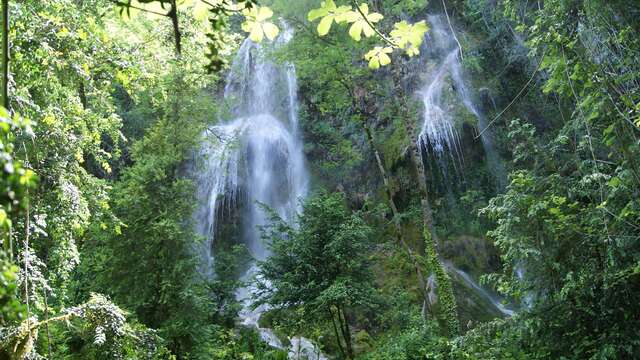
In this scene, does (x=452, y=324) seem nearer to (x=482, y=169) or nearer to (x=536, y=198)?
Answer: (x=536, y=198)

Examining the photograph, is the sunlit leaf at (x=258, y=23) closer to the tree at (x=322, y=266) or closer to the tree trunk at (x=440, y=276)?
the tree at (x=322, y=266)

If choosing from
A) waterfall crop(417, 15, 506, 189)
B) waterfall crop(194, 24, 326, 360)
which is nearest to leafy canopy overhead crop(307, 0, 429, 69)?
waterfall crop(417, 15, 506, 189)

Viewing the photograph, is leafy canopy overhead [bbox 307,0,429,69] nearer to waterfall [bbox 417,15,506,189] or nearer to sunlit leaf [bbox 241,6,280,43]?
sunlit leaf [bbox 241,6,280,43]

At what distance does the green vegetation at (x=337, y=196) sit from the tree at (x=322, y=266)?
0.03m

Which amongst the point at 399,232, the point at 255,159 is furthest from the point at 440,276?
the point at 255,159

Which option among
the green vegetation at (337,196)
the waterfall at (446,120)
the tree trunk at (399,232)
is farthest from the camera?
the waterfall at (446,120)

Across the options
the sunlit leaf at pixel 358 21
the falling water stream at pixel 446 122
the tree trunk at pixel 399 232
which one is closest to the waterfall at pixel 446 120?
the falling water stream at pixel 446 122

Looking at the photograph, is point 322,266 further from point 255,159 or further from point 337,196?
point 255,159

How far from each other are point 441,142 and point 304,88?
6091mm

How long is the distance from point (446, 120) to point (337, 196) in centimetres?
661

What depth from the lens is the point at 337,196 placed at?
895 cm

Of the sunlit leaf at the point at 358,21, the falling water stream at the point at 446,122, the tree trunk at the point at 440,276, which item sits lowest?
the sunlit leaf at the point at 358,21

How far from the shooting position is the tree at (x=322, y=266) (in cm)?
786

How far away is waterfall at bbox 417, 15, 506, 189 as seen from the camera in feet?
46.7
